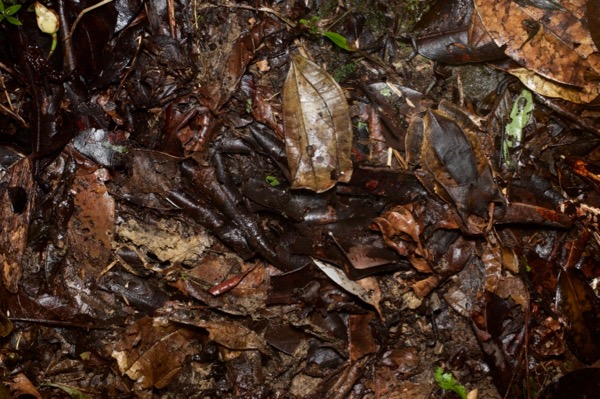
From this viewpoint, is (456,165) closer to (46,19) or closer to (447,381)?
(447,381)

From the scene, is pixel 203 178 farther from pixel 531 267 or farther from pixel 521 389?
pixel 521 389

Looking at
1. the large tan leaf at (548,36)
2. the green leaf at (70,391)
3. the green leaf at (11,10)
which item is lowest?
the green leaf at (70,391)

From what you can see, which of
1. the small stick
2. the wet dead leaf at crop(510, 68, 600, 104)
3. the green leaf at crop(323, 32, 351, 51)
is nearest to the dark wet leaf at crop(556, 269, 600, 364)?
the wet dead leaf at crop(510, 68, 600, 104)

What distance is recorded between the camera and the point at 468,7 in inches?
119

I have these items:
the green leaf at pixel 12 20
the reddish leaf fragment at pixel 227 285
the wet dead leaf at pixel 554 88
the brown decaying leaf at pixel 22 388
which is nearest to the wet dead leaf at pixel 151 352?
the reddish leaf fragment at pixel 227 285

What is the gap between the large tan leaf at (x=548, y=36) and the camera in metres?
2.97

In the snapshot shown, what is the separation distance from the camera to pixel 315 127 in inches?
115

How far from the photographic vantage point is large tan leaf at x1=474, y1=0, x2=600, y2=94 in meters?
2.97

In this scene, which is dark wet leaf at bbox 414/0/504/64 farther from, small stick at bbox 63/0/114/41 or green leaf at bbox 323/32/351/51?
small stick at bbox 63/0/114/41

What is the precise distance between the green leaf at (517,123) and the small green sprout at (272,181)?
53.8 inches

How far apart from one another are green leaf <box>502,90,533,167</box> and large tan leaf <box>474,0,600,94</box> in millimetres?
185

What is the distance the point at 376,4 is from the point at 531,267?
1.86m

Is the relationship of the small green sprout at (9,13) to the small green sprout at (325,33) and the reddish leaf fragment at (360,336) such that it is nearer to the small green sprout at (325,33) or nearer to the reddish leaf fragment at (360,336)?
the small green sprout at (325,33)

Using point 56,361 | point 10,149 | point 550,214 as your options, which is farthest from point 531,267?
point 10,149
